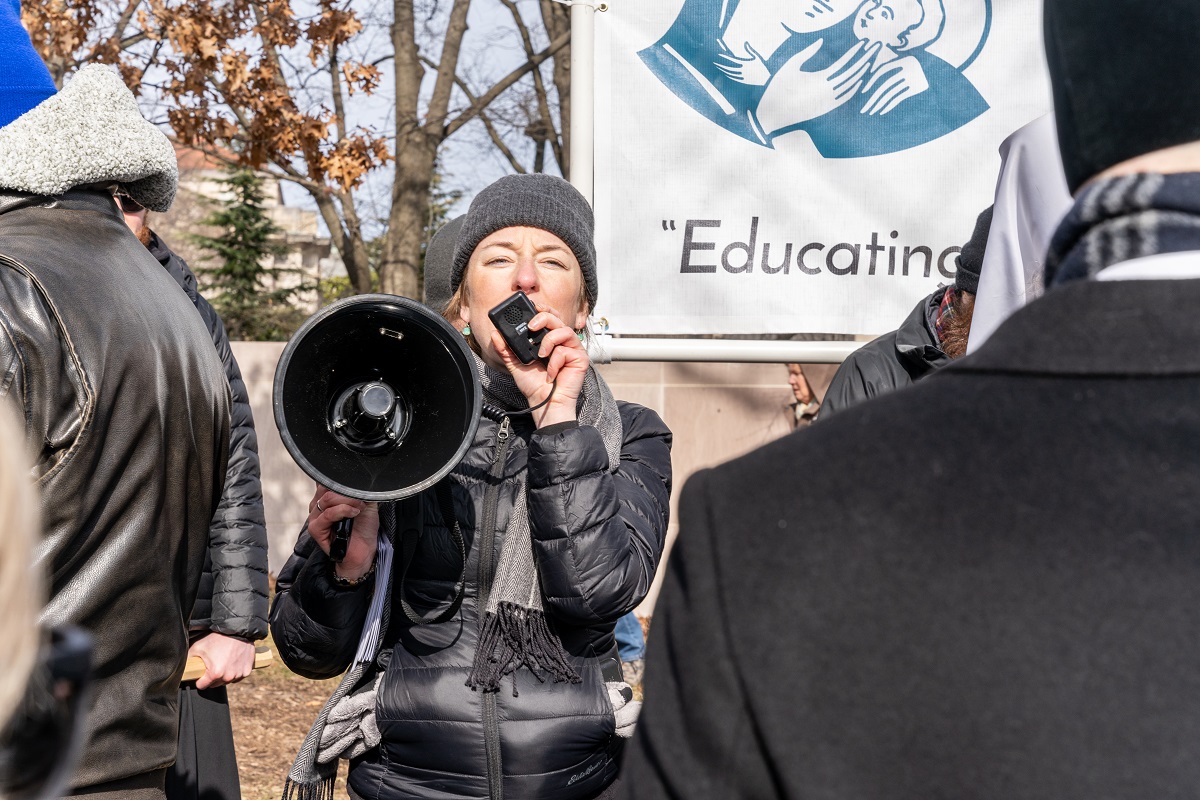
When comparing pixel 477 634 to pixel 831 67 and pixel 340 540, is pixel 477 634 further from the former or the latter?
pixel 831 67

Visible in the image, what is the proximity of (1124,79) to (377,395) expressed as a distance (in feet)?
5.36

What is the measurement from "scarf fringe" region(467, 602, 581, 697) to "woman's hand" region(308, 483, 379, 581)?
27 centimetres

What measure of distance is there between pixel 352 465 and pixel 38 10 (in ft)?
26.6

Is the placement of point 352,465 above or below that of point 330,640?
above

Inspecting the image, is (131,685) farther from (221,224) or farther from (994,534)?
(221,224)

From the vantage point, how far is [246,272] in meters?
18.3

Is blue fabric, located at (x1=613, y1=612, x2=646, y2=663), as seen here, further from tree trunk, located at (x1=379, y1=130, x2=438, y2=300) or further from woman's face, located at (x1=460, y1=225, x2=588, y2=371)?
tree trunk, located at (x1=379, y1=130, x2=438, y2=300)

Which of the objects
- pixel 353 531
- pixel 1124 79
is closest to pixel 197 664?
pixel 353 531

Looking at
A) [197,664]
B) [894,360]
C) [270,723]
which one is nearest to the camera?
[197,664]

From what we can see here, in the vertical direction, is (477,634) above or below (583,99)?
below

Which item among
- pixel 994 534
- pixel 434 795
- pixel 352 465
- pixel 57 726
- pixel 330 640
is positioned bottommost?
pixel 434 795

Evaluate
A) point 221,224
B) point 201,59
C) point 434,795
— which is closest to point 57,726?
point 434,795

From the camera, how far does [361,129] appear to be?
9648 mm

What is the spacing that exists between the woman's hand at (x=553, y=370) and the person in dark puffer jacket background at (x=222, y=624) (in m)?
1.13
